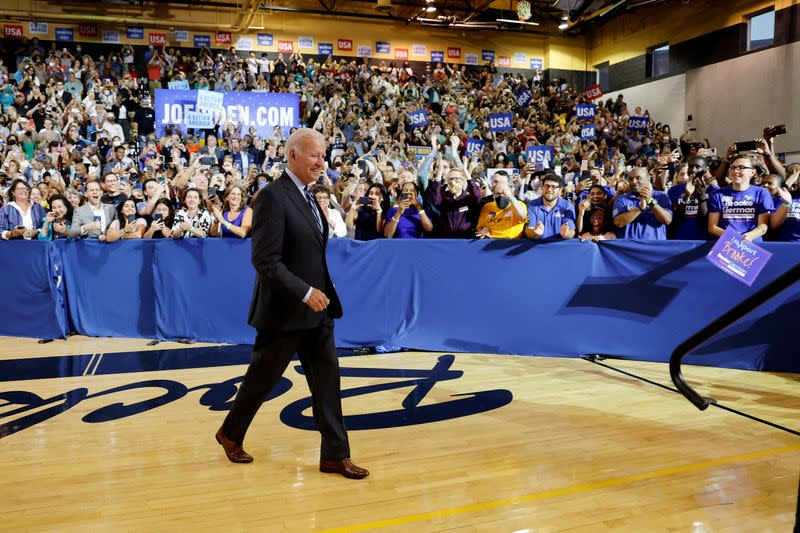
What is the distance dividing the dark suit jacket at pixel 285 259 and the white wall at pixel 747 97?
1962cm

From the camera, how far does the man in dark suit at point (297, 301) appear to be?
318 centimetres

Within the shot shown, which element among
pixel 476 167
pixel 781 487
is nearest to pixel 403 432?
pixel 781 487

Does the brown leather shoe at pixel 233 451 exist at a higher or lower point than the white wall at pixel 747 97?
lower

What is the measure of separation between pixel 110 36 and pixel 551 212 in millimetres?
22123

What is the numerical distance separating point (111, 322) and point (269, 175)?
162 inches

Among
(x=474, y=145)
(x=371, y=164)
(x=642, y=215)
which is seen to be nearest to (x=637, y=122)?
(x=474, y=145)

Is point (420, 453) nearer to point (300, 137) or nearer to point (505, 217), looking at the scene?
point (300, 137)

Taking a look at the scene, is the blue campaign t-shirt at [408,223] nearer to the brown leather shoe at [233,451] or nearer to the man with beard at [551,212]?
the man with beard at [551,212]

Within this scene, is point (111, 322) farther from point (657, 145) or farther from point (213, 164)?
point (657, 145)

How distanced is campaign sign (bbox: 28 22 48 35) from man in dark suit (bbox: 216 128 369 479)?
23499 millimetres

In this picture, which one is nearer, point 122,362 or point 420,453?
point 420,453

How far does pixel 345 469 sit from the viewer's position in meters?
3.35

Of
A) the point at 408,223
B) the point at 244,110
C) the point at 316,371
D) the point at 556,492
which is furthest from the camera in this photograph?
the point at 244,110

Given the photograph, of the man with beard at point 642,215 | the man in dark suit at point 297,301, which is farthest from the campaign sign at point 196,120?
the man in dark suit at point 297,301
